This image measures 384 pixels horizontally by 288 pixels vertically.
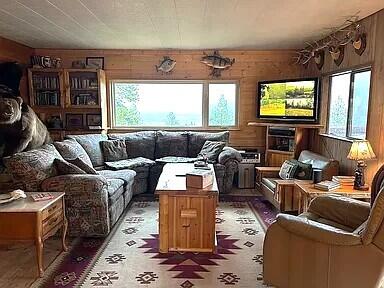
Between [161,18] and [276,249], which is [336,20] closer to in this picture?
[161,18]

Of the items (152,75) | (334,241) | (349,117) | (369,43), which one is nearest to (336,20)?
(369,43)

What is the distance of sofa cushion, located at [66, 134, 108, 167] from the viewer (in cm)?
506

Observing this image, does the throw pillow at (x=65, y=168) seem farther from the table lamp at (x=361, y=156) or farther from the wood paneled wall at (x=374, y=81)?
the wood paneled wall at (x=374, y=81)

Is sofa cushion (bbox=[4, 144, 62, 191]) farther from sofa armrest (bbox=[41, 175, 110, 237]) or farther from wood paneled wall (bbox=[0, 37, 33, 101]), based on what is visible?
wood paneled wall (bbox=[0, 37, 33, 101])

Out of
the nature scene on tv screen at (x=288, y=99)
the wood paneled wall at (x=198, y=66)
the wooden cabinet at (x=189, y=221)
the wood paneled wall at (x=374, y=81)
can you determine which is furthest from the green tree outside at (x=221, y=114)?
the wooden cabinet at (x=189, y=221)

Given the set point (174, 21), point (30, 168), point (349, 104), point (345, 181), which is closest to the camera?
point (30, 168)

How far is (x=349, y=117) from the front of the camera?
4.21m

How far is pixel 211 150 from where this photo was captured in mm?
5426

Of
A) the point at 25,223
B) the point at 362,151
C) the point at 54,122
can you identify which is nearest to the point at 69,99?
the point at 54,122

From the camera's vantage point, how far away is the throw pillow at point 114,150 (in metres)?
5.36

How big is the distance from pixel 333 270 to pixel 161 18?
3.04 meters

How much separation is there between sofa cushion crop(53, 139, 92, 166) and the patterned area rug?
1040 mm

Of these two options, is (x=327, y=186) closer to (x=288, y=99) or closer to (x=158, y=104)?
(x=288, y=99)

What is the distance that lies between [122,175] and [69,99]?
2.31 metres
